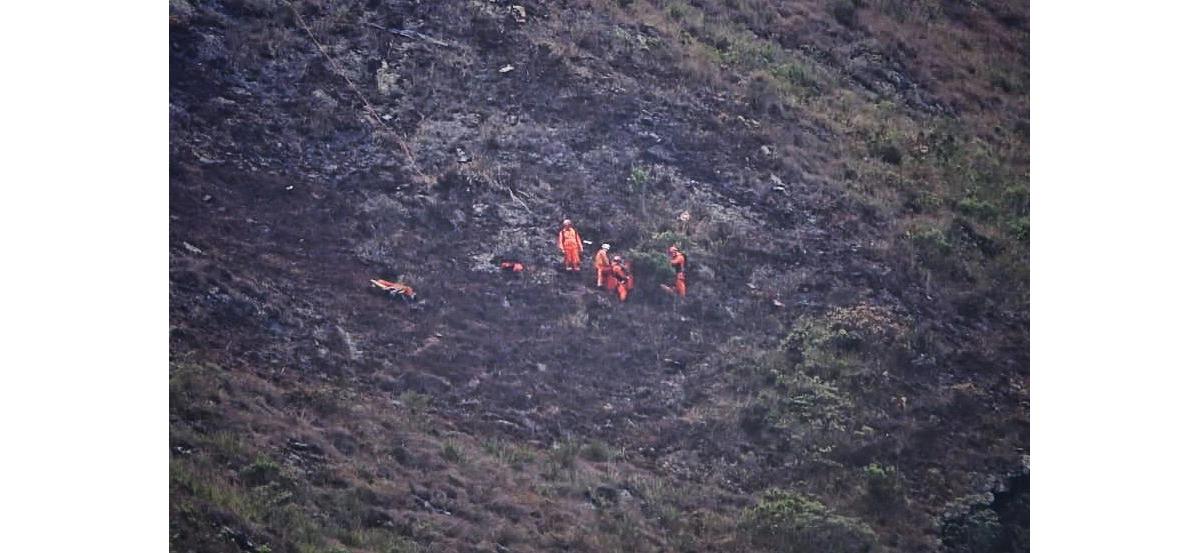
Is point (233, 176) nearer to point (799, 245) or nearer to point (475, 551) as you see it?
point (475, 551)

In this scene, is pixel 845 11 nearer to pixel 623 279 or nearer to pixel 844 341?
pixel 844 341

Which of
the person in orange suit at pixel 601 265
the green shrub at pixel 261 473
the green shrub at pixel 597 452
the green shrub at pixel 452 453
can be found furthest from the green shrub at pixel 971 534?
the green shrub at pixel 261 473

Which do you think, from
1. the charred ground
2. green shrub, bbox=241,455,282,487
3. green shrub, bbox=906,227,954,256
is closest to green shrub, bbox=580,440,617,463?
the charred ground

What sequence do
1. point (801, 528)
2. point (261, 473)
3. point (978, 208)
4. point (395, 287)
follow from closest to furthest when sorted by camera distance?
point (261, 473)
point (801, 528)
point (395, 287)
point (978, 208)

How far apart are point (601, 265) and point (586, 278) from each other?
0.20 meters

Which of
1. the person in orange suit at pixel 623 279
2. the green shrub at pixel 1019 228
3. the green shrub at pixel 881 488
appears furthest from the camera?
the green shrub at pixel 1019 228

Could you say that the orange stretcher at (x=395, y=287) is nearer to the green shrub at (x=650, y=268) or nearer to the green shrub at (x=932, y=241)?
the green shrub at (x=650, y=268)

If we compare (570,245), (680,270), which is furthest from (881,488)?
(570,245)

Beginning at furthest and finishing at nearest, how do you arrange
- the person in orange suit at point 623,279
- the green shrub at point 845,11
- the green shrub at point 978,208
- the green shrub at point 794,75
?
the green shrub at point 794,75 → the green shrub at point 845,11 → the green shrub at point 978,208 → the person in orange suit at point 623,279

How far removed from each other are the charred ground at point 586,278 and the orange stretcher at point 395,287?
0.11 meters

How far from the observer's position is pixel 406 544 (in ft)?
55.7

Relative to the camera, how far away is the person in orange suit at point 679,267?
1805cm

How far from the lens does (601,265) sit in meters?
18.2

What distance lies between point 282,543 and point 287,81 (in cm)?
503
